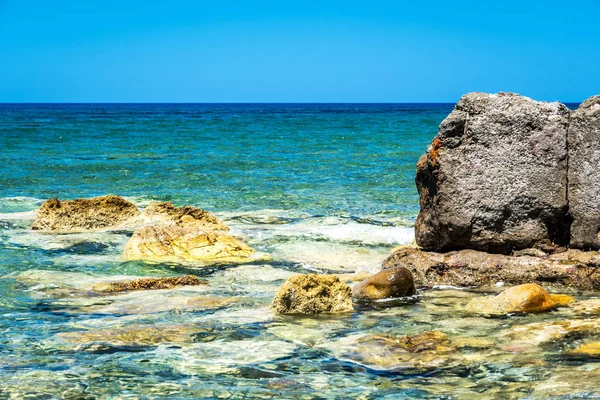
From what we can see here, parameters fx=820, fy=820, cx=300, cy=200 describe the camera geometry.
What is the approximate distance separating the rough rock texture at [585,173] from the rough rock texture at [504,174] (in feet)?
0.27

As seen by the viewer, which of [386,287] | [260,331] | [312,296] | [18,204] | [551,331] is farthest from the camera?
[18,204]

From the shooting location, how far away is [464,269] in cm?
760

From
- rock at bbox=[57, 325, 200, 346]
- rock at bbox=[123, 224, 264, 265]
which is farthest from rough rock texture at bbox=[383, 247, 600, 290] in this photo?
rock at bbox=[57, 325, 200, 346]

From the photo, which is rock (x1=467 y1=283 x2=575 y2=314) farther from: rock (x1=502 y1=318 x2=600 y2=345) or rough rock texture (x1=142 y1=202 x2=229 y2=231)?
rough rock texture (x1=142 y1=202 x2=229 y2=231)

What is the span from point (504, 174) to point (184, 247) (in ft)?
12.0

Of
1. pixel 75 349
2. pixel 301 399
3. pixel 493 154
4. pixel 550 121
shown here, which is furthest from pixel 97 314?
pixel 550 121

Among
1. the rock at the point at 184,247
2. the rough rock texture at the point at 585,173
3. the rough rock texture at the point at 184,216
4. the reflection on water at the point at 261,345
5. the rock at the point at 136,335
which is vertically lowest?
the reflection on water at the point at 261,345

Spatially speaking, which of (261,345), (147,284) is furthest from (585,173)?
(147,284)

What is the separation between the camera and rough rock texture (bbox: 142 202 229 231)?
1034 cm

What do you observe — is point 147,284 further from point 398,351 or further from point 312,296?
point 398,351

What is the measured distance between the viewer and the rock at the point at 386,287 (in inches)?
276

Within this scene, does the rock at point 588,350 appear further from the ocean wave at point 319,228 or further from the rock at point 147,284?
the ocean wave at point 319,228

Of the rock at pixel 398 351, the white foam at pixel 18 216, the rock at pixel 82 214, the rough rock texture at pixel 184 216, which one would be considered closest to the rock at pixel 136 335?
the rock at pixel 398 351

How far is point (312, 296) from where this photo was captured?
21.6ft
